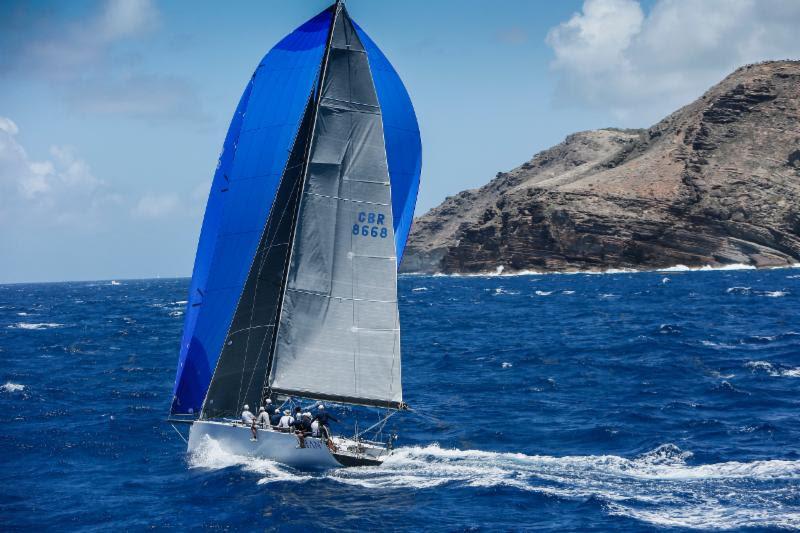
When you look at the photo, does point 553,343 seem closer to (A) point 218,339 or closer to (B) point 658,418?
(B) point 658,418

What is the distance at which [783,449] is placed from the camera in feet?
76.8

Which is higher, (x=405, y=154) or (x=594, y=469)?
(x=405, y=154)

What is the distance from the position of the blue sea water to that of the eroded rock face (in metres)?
84.4

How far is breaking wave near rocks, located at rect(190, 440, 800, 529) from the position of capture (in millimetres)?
18453

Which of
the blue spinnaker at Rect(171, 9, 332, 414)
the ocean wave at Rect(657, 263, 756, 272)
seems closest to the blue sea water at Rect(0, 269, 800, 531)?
the blue spinnaker at Rect(171, 9, 332, 414)

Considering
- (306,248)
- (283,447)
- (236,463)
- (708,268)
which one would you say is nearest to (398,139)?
(306,248)

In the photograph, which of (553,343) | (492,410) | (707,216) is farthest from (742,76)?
(492,410)

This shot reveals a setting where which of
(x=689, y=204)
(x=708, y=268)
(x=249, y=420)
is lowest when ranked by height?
(x=249, y=420)

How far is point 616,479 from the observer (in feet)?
70.6

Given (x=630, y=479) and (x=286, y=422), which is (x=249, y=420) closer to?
(x=286, y=422)

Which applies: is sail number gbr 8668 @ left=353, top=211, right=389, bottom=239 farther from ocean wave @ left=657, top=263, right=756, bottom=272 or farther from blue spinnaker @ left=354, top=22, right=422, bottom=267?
ocean wave @ left=657, top=263, right=756, bottom=272

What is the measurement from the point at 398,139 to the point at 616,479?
10.6 metres

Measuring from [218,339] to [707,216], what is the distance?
12146 centimetres

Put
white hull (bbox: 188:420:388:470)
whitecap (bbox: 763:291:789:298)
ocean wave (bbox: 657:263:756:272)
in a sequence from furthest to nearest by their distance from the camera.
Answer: ocean wave (bbox: 657:263:756:272)
whitecap (bbox: 763:291:789:298)
white hull (bbox: 188:420:388:470)
